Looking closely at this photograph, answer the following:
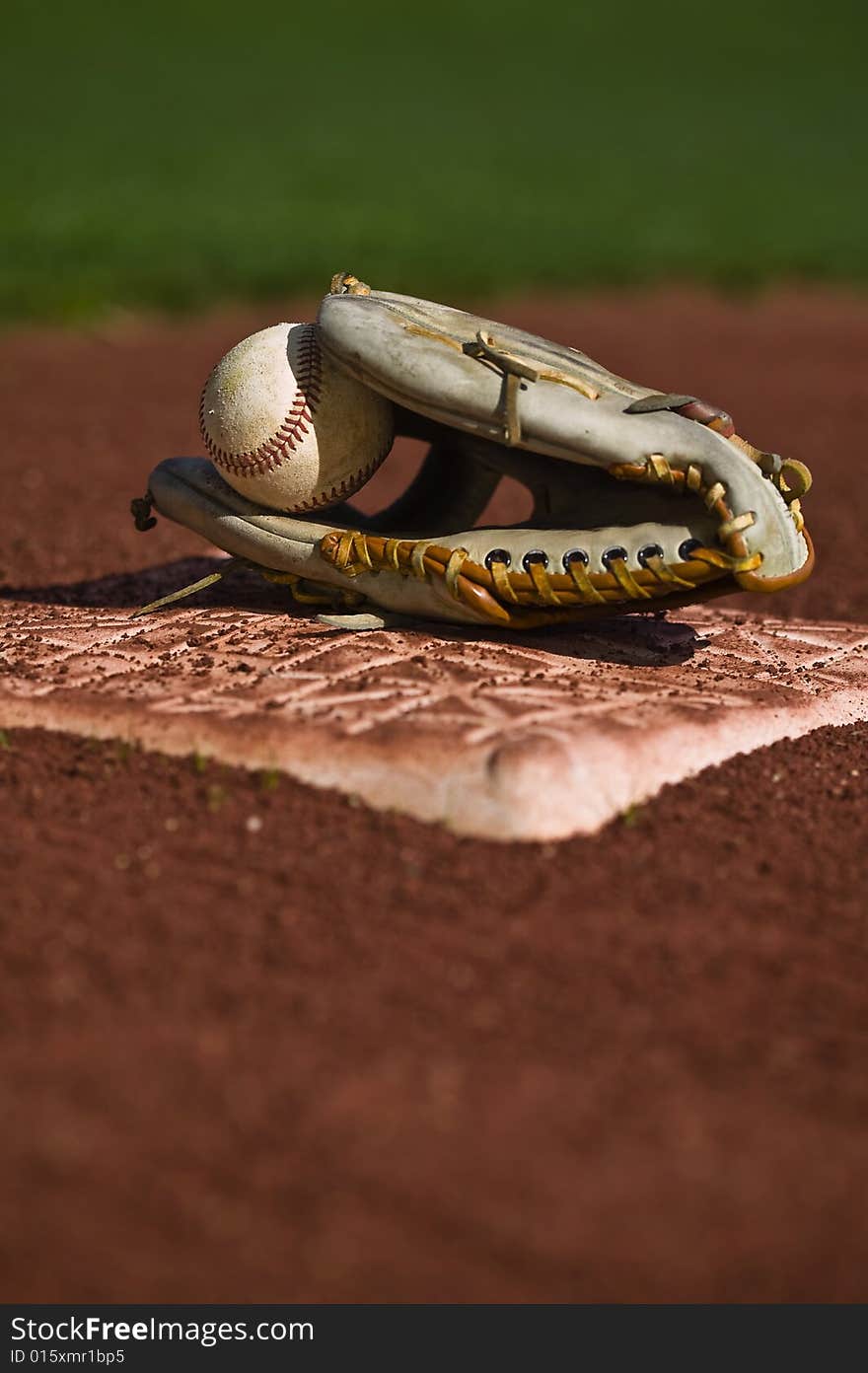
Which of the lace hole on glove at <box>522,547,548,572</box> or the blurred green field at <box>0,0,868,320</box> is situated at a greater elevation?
the blurred green field at <box>0,0,868,320</box>

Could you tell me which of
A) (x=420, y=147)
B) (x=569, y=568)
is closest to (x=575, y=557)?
(x=569, y=568)

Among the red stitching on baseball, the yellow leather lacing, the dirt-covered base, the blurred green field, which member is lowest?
the dirt-covered base

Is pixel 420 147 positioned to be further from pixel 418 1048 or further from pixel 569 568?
pixel 418 1048

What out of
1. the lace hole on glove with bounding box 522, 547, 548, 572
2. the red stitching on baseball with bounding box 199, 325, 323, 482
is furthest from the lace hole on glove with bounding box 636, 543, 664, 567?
the red stitching on baseball with bounding box 199, 325, 323, 482

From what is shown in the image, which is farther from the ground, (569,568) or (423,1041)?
(569,568)

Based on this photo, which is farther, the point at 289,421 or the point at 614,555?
the point at 289,421

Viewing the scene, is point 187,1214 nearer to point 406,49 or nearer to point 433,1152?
point 433,1152

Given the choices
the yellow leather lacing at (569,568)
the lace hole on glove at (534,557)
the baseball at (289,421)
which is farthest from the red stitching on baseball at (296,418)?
the lace hole on glove at (534,557)

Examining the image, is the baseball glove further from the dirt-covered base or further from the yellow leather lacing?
the dirt-covered base
